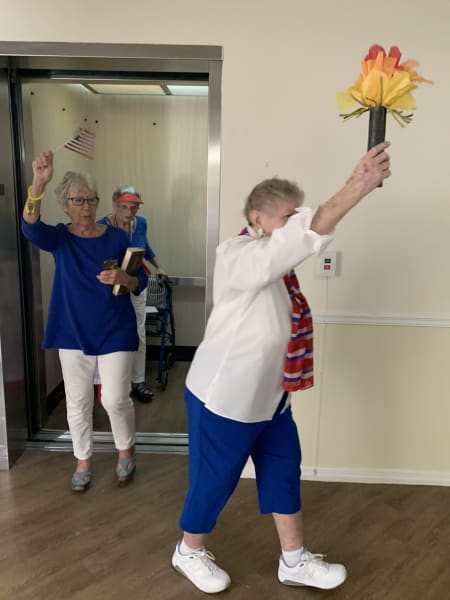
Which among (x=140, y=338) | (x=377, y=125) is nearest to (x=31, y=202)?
(x=377, y=125)

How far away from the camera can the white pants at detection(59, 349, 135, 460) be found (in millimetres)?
2365

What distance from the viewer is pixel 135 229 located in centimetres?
334

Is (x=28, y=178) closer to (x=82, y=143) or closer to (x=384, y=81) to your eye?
(x=82, y=143)

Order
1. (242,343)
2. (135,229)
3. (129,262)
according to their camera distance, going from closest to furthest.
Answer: (242,343)
(129,262)
(135,229)

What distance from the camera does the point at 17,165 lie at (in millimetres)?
2650

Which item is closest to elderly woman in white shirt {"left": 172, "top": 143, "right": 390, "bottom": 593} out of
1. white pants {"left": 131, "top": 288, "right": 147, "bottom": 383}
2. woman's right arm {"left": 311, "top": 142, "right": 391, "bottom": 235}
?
woman's right arm {"left": 311, "top": 142, "right": 391, "bottom": 235}

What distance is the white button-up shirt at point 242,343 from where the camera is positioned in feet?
5.16

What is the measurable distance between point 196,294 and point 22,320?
67.7 inches

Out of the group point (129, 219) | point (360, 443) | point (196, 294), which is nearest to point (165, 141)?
point (129, 219)

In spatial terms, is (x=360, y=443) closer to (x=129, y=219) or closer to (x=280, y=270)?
(x=280, y=270)

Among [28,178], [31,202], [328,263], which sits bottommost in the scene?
[328,263]

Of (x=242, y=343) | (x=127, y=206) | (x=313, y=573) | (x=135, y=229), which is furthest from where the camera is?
(x=135, y=229)

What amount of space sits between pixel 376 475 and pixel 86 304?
1.68 meters

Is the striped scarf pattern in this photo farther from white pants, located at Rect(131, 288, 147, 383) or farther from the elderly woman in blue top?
white pants, located at Rect(131, 288, 147, 383)
